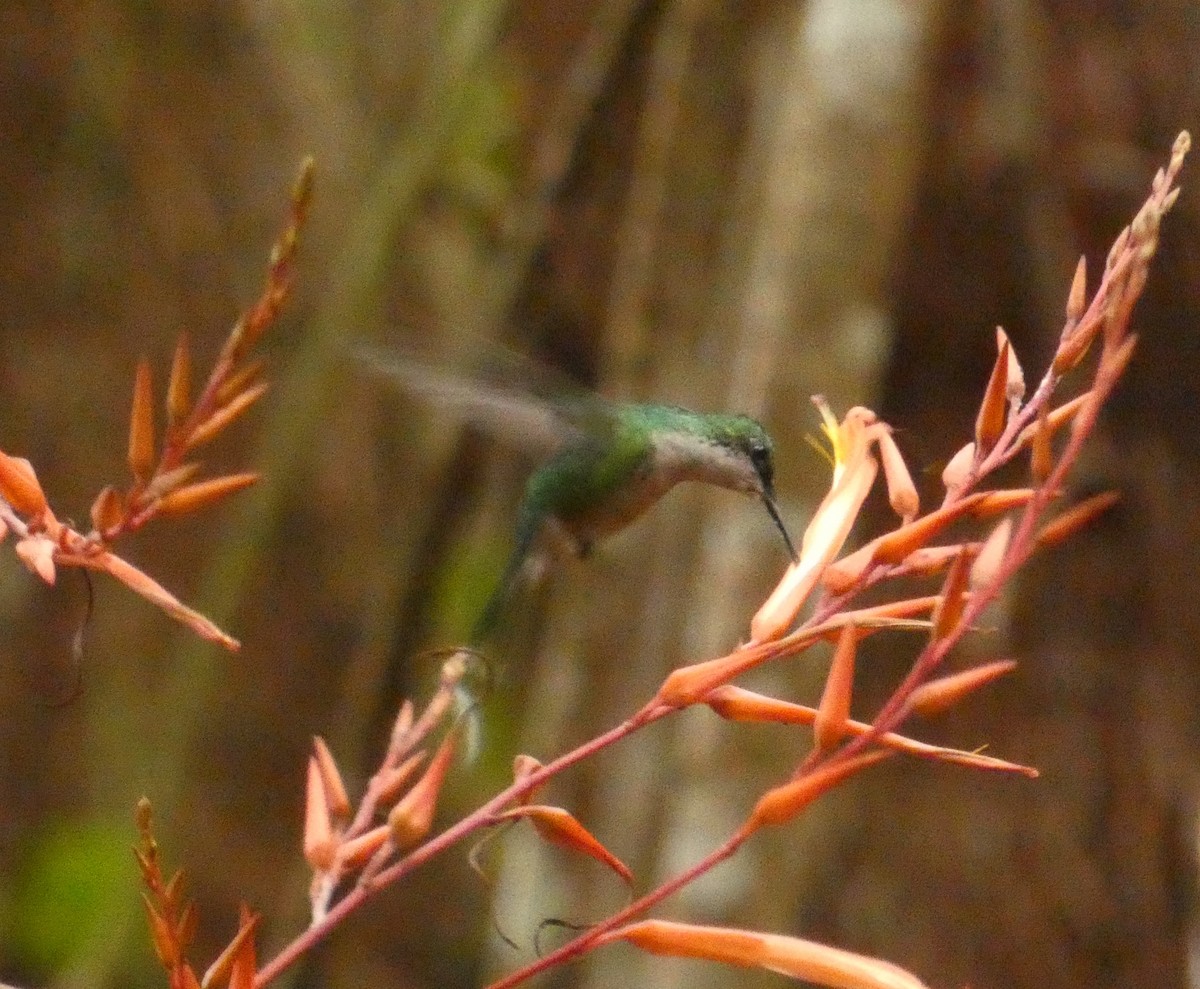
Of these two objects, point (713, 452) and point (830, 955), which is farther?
point (713, 452)

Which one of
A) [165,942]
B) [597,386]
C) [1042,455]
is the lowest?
[165,942]

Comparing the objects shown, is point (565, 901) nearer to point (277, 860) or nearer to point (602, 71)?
point (602, 71)

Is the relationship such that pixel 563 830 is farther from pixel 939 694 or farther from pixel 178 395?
pixel 178 395

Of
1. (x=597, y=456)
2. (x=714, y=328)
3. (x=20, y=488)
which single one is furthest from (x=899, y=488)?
(x=714, y=328)

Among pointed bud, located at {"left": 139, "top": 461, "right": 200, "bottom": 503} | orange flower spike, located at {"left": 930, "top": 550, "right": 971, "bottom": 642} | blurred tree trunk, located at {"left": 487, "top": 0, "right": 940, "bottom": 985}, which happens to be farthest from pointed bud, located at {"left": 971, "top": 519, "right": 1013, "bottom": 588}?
blurred tree trunk, located at {"left": 487, "top": 0, "right": 940, "bottom": 985}

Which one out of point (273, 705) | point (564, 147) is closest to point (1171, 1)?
point (564, 147)
